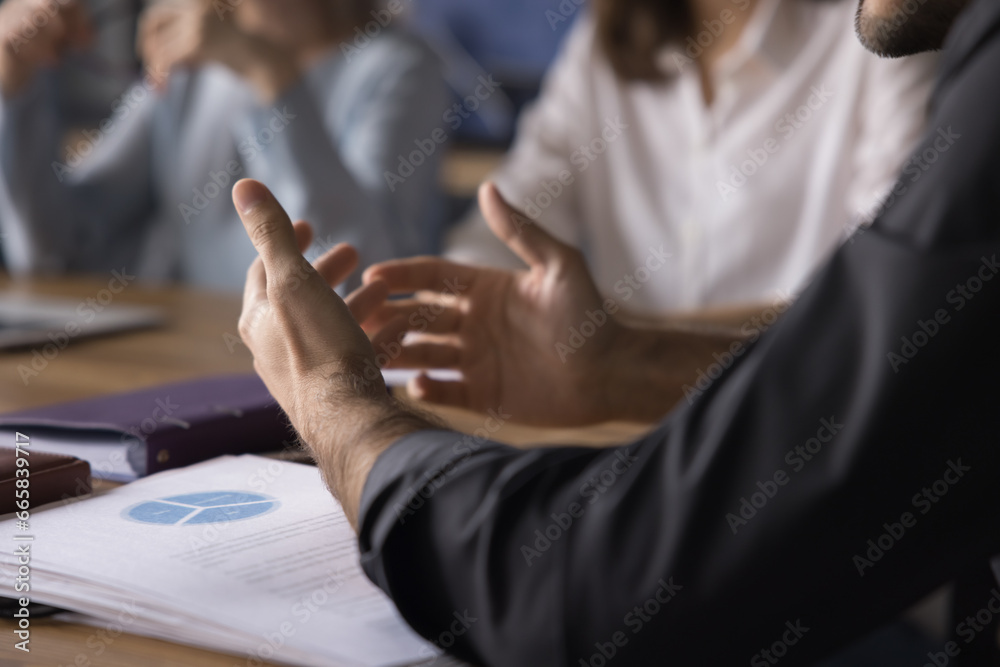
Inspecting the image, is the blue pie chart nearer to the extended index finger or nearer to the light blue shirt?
the extended index finger

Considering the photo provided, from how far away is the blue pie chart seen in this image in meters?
0.59

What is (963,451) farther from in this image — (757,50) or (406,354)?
(757,50)

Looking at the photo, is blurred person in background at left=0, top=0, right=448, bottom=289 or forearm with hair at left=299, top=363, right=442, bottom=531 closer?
forearm with hair at left=299, top=363, right=442, bottom=531

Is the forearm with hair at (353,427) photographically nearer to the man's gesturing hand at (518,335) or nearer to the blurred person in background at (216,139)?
the man's gesturing hand at (518,335)

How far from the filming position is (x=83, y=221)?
1888mm

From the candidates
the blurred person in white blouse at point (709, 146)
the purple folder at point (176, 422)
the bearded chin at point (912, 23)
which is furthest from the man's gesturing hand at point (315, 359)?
the blurred person in white blouse at point (709, 146)

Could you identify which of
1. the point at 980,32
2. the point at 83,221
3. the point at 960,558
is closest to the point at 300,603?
the point at 960,558

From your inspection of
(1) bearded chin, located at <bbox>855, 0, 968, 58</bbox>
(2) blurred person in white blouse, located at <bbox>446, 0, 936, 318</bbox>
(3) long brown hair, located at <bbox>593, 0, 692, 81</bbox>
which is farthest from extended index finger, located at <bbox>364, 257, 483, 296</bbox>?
(3) long brown hair, located at <bbox>593, 0, 692, 81</bbox>

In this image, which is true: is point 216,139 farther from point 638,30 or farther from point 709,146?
point 709,146

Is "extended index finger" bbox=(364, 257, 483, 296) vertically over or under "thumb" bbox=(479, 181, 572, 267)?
under

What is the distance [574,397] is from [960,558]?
1.66 feet

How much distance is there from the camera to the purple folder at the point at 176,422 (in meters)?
0.72

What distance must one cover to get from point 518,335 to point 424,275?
0.33ft

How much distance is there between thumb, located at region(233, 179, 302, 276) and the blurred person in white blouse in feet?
2.89
